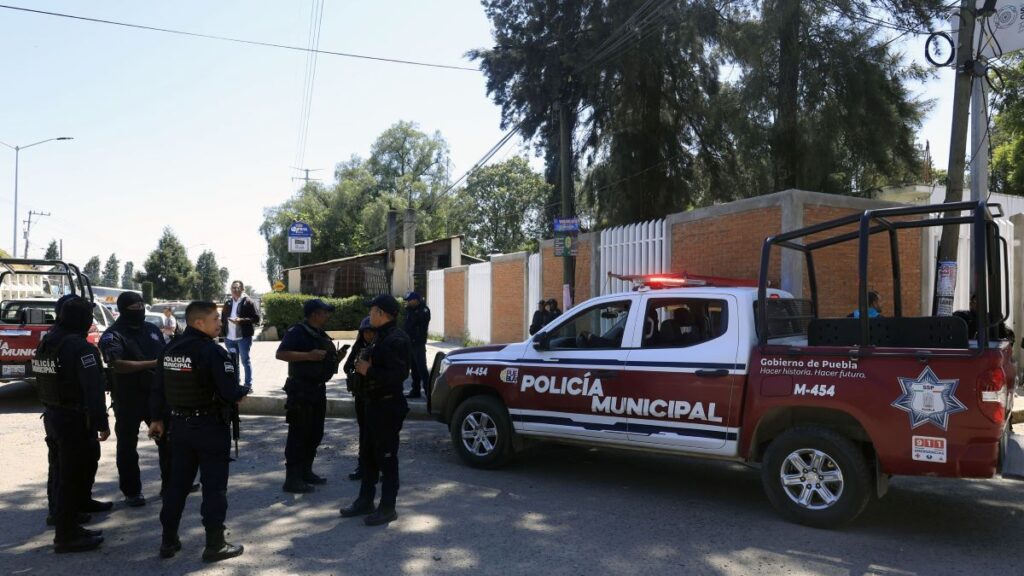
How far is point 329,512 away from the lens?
564 cm

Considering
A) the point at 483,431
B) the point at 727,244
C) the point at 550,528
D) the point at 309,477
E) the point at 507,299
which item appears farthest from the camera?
the point at 507,299

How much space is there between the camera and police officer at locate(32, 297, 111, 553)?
471 cm

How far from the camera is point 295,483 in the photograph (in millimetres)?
6176

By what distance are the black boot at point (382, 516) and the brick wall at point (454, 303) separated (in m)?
18.6

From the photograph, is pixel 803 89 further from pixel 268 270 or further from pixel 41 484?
pixel 268 270

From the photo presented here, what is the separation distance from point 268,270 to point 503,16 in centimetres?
5945

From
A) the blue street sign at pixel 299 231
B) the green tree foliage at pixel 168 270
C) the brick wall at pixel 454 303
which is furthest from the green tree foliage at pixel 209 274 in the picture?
the brick wall at pixel 454 303

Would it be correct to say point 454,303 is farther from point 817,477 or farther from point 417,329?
point 817,477

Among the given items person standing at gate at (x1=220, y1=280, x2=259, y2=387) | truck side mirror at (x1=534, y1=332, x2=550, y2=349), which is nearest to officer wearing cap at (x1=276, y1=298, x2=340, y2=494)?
truck side mirror at (x1=534, y1=332, x2=550, y2=349)

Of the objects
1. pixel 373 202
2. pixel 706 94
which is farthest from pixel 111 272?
pixel 706 94

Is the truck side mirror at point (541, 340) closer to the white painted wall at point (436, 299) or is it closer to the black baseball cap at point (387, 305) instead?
the black baseball cap at point (387, 305)

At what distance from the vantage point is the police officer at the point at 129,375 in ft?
18.7

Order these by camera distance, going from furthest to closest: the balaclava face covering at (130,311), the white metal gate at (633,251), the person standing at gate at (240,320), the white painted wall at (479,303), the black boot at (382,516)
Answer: the white painted wall at (479,303), the white metal gate at (633,251), the person standing at gate at (240,320), the balaclava face covering at (130,311), the black boot at (382,516)

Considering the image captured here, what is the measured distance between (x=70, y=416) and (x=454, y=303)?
66.9 ft
